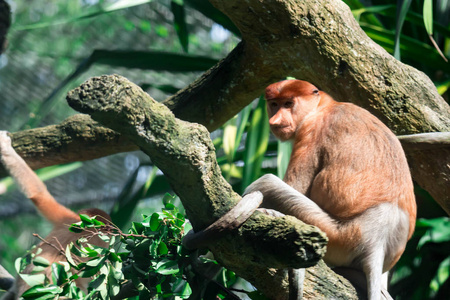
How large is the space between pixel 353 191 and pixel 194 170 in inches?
35.7

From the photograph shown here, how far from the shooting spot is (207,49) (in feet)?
21.8

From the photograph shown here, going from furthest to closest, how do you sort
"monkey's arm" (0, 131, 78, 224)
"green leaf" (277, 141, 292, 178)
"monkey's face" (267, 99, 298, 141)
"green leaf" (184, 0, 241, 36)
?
"green leaf" (184, 0, 241, 36) < "green leaf" (277, 141, 292, 178) < "monkey's arm" (0, 131, 78, 224) < "monkey's face" (267, 99, 298, 141)

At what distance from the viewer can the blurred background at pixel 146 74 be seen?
358 cm

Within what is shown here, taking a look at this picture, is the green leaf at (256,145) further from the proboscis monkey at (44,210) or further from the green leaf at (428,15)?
the green leaf at (428,15)

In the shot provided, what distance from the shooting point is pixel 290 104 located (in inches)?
94.0

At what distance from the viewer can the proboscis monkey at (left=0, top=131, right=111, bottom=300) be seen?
271 centimetres

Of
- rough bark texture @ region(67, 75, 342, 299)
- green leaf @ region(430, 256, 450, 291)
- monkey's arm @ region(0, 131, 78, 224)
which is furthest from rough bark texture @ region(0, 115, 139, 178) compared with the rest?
green leaf @ region(430, 256, 450, 291)

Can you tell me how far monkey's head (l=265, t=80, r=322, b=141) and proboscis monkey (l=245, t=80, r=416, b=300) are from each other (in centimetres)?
22

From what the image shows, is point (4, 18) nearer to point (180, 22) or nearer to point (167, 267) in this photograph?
point (180, 22)

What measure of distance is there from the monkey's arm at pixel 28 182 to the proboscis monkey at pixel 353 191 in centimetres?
151

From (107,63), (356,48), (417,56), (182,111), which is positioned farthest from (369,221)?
(107,63)

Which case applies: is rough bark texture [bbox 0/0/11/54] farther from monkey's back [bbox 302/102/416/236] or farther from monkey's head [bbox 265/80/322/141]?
monkey's back [bbox 302/102/416/236]

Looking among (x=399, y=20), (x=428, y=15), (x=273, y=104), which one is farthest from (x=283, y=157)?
(x=428, y=15)

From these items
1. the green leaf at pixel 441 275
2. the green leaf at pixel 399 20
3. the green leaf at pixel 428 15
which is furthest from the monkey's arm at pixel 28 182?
the green leaf at pixel 441 275
